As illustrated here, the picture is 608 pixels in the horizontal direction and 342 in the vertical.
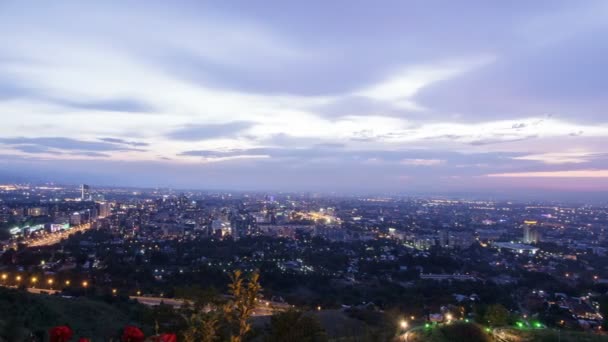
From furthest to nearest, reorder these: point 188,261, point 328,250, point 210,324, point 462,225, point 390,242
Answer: point 462,225, point 390,242, point 328,250, point 188,261, point 210,324

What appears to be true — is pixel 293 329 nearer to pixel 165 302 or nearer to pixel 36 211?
pixel 165 302

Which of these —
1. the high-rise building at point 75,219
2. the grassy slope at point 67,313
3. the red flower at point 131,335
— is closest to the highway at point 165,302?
the grassy slope at point 67,313

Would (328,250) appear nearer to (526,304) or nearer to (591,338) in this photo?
(526,304)

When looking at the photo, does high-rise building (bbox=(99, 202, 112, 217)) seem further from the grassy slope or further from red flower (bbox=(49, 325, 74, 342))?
red flower (bbox=(49, 325, 74, 342))

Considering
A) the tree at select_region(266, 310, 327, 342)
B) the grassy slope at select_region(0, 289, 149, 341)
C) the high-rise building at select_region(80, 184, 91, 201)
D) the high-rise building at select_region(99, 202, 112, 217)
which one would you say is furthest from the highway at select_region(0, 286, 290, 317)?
the high-rise building at select_region(80, 184, 91, 201)

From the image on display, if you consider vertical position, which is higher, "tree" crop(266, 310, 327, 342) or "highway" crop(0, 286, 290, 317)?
"tree" crop(266, 310, 327, 342)

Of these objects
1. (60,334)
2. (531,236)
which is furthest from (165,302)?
(531,236)

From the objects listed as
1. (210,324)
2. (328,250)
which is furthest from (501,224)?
(210,324)

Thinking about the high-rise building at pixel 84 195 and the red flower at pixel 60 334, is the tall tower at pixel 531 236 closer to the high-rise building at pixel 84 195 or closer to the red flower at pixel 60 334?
the red flower at pixel 60 334
